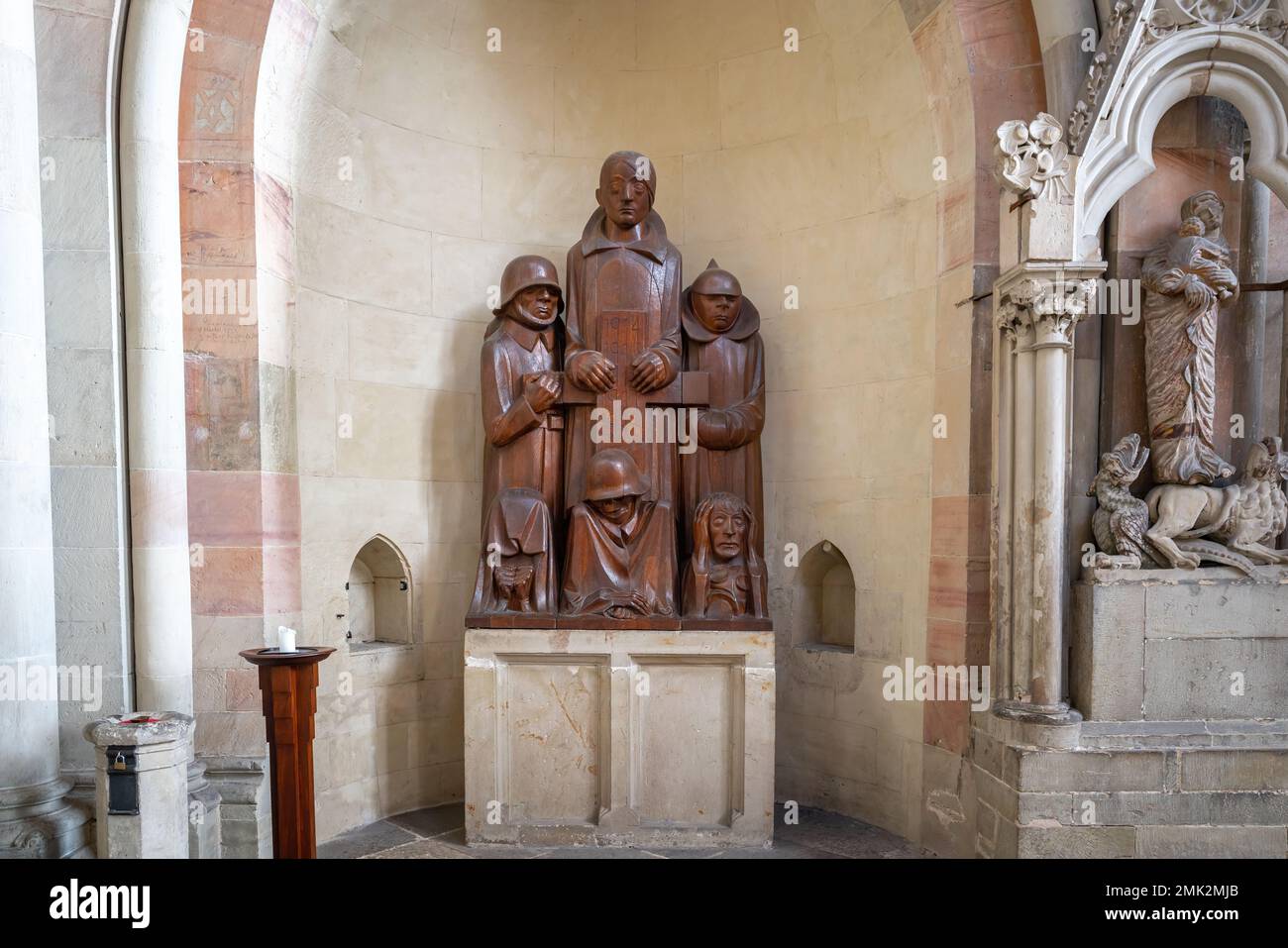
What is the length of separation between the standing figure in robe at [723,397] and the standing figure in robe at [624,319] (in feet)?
0.46

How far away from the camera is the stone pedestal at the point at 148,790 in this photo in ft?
8.97

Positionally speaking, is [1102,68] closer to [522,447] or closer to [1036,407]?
[1036,407]

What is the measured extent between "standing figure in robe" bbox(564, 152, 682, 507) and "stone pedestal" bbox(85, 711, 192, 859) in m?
2.02

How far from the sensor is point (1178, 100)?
329 centimetres

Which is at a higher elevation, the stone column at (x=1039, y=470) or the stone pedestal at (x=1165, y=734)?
the stone column at (x=1039, y=470)

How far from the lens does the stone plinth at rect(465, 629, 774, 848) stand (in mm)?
3750

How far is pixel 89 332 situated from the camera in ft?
10.7

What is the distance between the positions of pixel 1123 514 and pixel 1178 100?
1745 mm

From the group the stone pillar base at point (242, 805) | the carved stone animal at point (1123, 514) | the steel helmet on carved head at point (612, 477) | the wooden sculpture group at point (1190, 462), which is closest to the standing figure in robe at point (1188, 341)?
the wooden sculpture group at point (1190, 462)

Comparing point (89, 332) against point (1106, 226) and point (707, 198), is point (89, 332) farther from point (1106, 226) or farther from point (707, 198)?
point (1106, 226)

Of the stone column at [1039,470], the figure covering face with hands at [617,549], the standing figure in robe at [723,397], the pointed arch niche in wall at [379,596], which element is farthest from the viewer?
the pointed arch niche in wall at [379,596]

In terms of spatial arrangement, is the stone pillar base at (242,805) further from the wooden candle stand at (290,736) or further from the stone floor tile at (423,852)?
the wooden candle stand at (290,736)

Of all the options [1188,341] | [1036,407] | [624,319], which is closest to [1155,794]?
[1036,407]

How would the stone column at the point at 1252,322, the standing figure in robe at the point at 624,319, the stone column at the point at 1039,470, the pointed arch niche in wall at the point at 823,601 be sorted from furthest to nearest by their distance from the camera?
the pointed arch niche in wall at the point at 823,601 < the standing figure in robe at the point at 624,319 < the stone column at the point at 1252,322 < the stone column at the point at 1039,470
